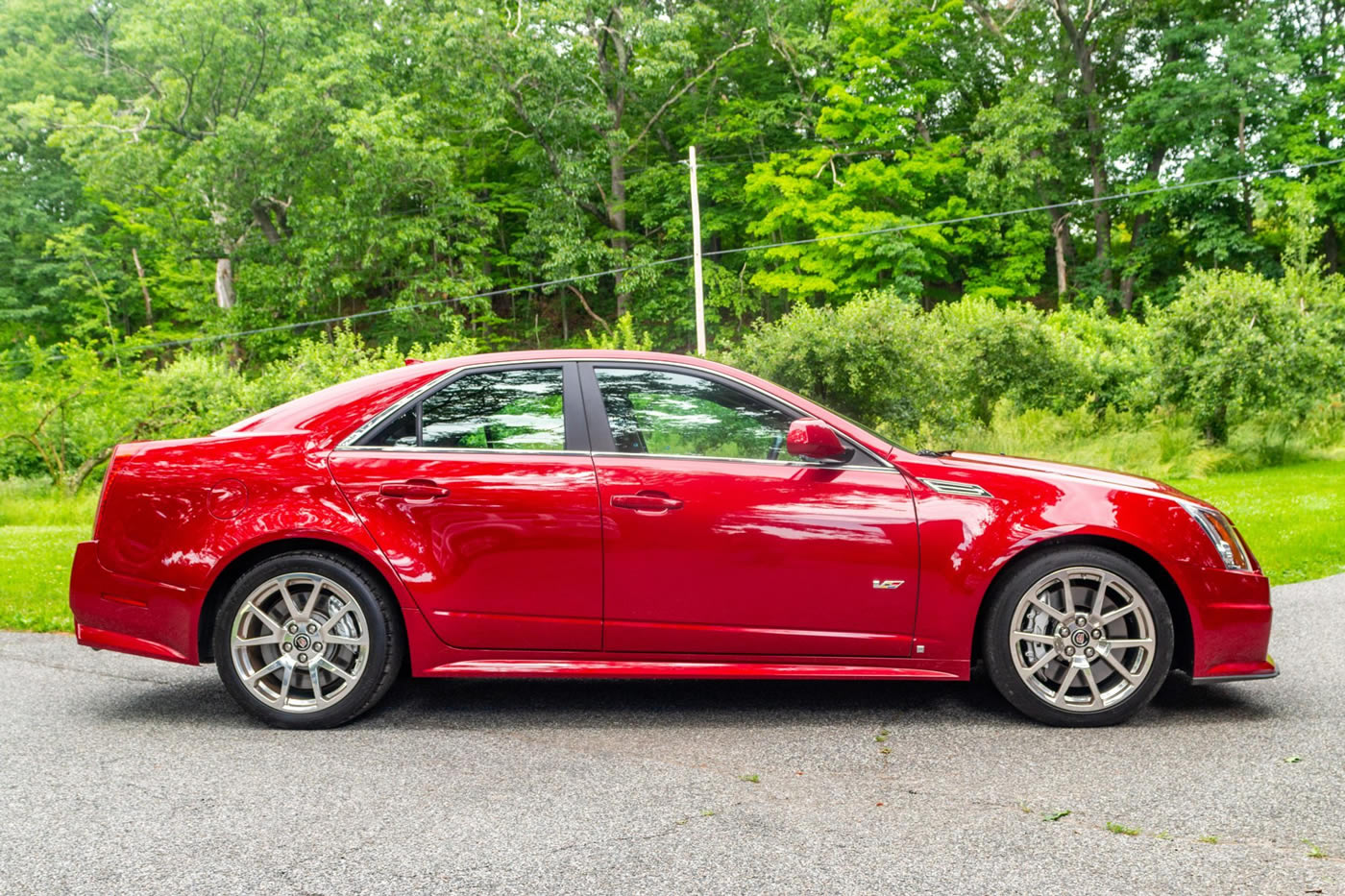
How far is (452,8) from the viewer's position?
38031 millimetres

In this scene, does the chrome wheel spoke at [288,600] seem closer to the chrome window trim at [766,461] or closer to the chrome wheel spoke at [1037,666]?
the chrome window trim at [766,461]

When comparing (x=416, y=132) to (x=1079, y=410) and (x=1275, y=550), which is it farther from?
(x=1275, y=550)

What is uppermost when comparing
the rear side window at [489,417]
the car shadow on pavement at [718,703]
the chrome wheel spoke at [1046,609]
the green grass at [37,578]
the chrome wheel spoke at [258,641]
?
the rear side window at [489,417]

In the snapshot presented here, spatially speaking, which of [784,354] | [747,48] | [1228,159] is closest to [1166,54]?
[1228,159]

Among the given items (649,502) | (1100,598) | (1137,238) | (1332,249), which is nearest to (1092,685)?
(1100,598)

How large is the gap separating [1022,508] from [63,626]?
6138 millimetres

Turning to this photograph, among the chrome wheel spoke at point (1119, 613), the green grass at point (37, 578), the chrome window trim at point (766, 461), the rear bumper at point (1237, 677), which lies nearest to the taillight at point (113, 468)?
the chrome window trim at point (766, 461)

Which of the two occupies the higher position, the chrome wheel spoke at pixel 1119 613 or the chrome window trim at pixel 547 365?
the chrome window trim at pixel 547 365

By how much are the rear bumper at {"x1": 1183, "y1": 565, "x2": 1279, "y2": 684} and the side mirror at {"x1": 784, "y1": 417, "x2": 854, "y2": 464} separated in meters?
1.55

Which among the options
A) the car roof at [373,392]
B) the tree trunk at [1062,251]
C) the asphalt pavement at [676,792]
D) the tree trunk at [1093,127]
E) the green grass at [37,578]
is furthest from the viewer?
the tree trunk at [1093,127]

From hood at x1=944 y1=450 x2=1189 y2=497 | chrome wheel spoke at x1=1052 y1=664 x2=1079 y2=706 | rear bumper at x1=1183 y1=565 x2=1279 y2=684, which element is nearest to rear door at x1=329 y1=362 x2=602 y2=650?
hood at x1=944 y1=450 x2=1189 y2=497

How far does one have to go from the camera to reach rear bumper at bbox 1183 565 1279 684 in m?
4.79

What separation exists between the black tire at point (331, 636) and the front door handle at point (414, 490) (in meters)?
0.36

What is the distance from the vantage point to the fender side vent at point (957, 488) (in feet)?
Answer: 15.9
